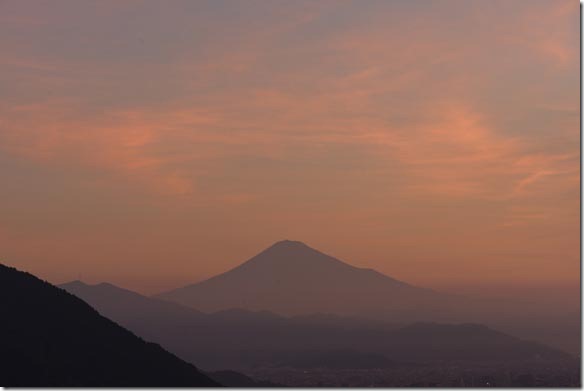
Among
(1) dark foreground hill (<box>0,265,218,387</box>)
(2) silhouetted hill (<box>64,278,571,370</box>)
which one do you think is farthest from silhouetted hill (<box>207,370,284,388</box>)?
(1) dark foreground hill (<box>0,265,218,387</box>)

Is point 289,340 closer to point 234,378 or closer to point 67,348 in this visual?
point 234,378

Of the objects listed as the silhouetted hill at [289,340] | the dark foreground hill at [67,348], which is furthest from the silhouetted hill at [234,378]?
the dark foreground hill at [67,348]

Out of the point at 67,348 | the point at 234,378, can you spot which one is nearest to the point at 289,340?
the point at 234,378

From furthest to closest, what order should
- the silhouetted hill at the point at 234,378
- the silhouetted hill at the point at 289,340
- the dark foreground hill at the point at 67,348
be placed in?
the silhouetted hill at the point at 234,378
the silhouetted hill at the point at 289,340
the dark foreground hill at the point at 67,348

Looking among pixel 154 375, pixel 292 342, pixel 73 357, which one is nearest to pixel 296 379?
pixel 154 375

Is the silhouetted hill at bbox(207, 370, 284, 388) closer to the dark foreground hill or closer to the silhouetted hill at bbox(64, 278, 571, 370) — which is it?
the silhouetted hill at bbox(64, 278, 571, 370)

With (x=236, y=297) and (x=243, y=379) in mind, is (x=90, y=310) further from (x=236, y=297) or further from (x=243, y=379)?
(x=236, y=297)

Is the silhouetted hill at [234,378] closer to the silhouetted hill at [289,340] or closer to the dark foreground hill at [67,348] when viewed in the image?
the silhouetted hill at [289,340]
